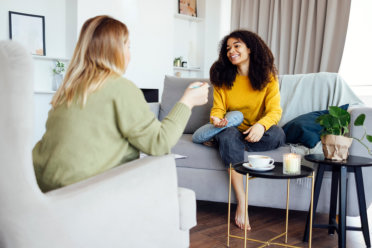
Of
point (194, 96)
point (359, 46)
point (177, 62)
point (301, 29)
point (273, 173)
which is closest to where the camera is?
point (194, 96)

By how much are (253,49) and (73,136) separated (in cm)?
153

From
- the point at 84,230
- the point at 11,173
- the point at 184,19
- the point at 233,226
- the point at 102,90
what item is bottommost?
the point at 233,226

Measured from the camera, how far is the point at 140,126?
0.96 m

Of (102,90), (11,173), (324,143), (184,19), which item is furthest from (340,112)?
(184,19)

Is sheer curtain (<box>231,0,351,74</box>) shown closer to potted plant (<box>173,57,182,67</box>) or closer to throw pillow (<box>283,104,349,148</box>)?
potted plant (<box>173,57,182,67</box>)

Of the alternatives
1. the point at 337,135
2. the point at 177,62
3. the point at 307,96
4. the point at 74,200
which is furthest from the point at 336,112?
the point at 177,62

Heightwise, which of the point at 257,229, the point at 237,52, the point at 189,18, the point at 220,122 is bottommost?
the point at 257,229

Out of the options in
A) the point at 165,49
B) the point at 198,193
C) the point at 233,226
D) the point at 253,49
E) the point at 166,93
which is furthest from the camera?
the point at 165,49

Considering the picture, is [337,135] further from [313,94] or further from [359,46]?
[359,46]

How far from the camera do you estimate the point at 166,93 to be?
2.61m

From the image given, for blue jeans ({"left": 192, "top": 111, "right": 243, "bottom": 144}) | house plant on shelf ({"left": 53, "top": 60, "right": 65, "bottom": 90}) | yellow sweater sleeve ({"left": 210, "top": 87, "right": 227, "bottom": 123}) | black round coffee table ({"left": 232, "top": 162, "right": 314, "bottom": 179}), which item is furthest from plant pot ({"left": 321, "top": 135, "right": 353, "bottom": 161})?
house plant on shelf ({"left": 53, "top": 60, "right": 65, "bottom": 90})

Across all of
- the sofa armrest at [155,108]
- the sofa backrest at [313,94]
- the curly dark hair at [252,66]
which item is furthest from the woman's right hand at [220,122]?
the sofa armrest at [155,108]

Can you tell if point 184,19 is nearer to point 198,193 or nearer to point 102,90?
point 198,193

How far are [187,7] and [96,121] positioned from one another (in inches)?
171
